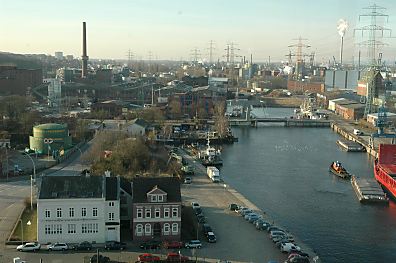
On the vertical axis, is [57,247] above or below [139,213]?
below

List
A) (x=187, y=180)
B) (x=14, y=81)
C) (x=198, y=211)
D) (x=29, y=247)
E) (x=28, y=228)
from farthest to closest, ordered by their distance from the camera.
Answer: (x=14, y=81)
(x=187, y=180)
(x=198, y=211)
(x=28, y=228)
(x=29, y=247)

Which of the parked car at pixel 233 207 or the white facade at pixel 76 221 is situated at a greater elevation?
the white facade at pixel 76 221

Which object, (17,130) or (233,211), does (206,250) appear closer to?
(233,211)

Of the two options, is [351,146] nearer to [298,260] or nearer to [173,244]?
[298,260]

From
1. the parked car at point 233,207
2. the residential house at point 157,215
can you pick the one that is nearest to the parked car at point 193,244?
the residential house at point 157,215

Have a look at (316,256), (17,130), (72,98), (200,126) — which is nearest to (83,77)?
(72,98)

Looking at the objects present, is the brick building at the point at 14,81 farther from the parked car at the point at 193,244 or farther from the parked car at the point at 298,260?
the parked car at the point at 298,260

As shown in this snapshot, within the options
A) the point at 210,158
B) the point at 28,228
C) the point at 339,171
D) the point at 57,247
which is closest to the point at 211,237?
the point at 57,247

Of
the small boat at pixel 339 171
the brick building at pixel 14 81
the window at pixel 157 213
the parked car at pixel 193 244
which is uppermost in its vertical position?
the brick building at pixel 14 81
